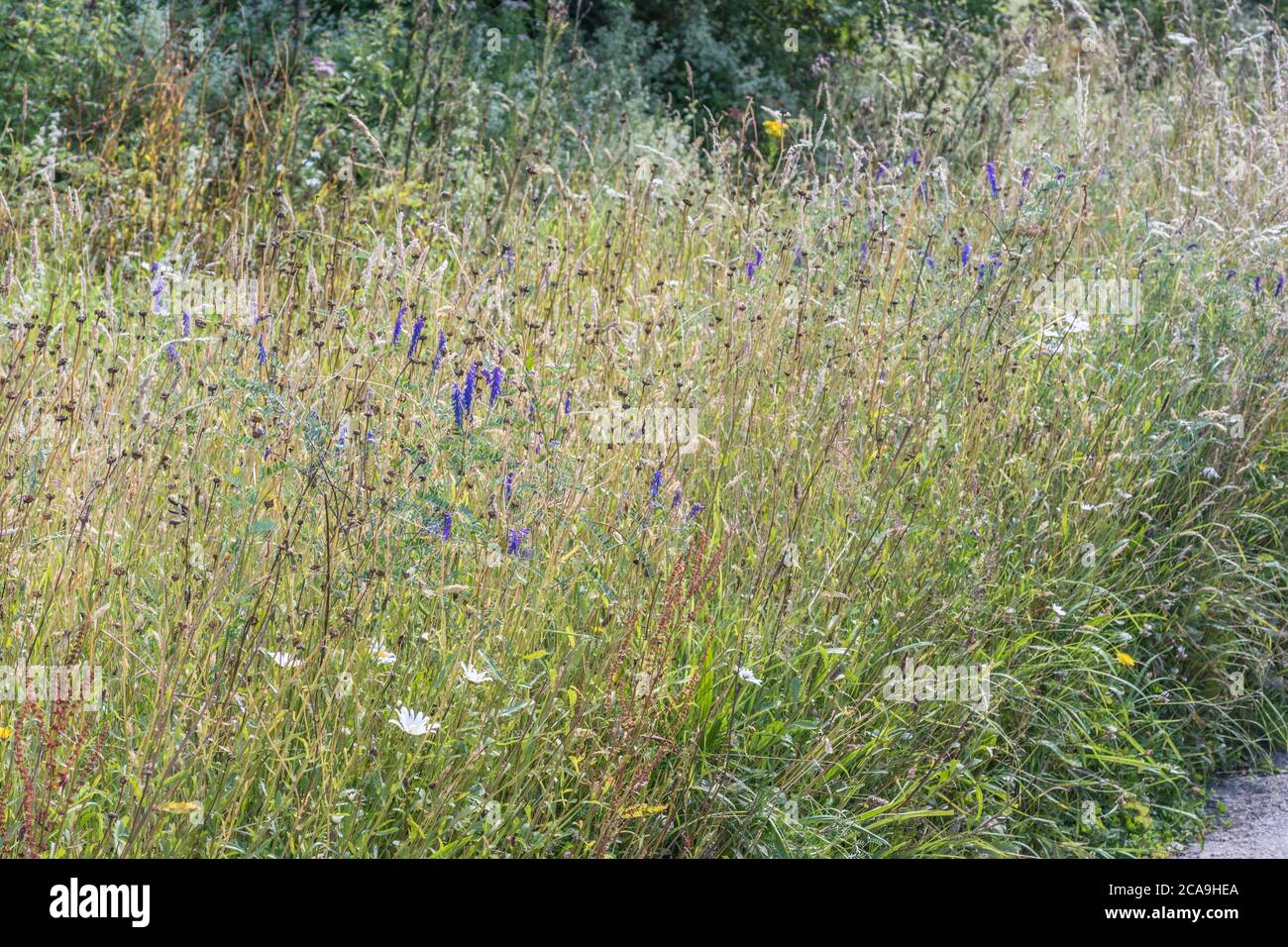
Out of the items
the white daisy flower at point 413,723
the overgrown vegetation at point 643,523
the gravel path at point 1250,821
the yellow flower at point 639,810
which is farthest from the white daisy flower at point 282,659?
the gravel path at point 1250,821

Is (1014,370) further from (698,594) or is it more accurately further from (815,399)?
(698,594)

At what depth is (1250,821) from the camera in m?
3.45

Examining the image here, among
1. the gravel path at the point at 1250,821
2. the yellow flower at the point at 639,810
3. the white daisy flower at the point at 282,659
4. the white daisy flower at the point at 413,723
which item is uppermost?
the white daisy flower at the point at 282,659

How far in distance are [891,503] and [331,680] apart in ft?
5.01

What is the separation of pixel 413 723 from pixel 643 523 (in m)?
0.81

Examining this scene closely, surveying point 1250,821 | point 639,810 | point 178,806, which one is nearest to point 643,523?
point 639,810

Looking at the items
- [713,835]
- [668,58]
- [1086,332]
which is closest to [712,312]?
[1086,332]

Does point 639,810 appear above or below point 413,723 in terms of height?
below

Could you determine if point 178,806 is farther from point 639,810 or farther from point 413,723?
point 639,810

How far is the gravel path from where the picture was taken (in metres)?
3.29

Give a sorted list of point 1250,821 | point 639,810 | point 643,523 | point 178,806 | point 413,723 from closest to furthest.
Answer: point 178,806
point 413,723
point 639,810
point 643,523
point 1250,821

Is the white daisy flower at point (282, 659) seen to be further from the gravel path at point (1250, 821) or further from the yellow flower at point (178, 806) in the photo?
the gravel path at point (1250, 821)

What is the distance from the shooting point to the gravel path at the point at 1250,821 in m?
3.29

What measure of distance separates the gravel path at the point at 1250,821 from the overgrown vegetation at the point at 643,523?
0.09 m
